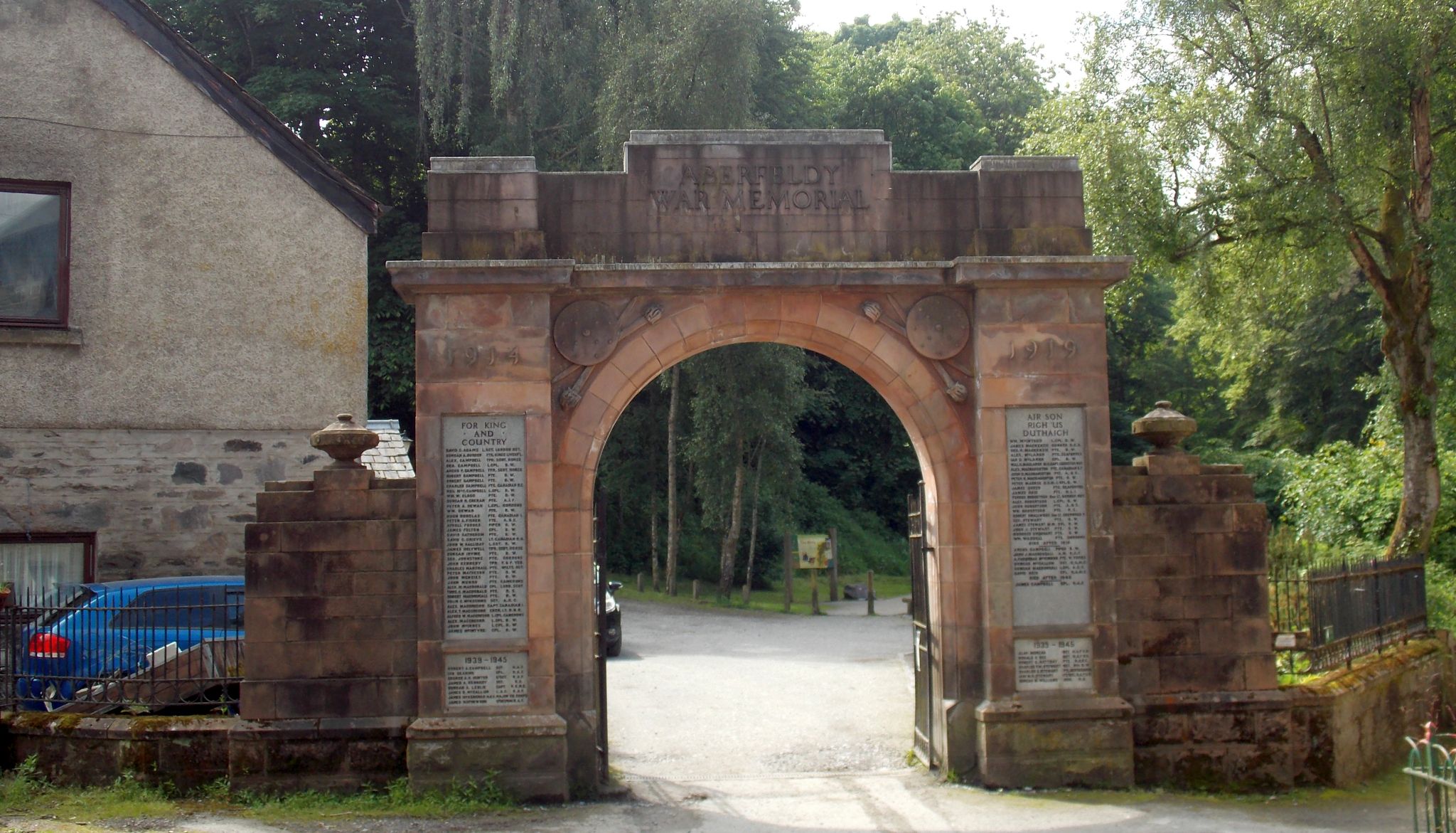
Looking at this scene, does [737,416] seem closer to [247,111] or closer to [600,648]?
[247,111]

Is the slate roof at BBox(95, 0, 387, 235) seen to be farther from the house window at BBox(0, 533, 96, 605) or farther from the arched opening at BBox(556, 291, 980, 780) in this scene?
the arched opening at BBox(556, 291, 980, 780)

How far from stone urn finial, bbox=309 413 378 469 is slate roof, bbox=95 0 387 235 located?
4976 mm

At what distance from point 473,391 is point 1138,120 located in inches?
394

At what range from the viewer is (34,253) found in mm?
13570

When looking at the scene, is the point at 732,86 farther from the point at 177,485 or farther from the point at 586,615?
the point at 586,615

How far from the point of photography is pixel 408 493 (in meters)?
9.99

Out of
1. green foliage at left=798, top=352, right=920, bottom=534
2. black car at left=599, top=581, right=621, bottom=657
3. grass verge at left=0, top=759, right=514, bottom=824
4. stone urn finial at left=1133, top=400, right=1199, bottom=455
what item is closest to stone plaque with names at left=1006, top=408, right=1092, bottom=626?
stone urn finial at left=1133, top=400, right=1199, bottom=455

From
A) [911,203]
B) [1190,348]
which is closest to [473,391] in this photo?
[911,203]

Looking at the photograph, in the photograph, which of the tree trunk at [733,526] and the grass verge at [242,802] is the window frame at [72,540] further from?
the tree trunk at [733,526]

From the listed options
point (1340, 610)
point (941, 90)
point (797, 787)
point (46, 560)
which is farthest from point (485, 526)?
point (941, 90)

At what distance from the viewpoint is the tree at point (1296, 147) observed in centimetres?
Result: 1472

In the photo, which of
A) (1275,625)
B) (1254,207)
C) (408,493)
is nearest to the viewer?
(408,493)

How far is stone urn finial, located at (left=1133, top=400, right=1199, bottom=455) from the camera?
10.5m

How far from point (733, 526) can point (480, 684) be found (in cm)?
1682
